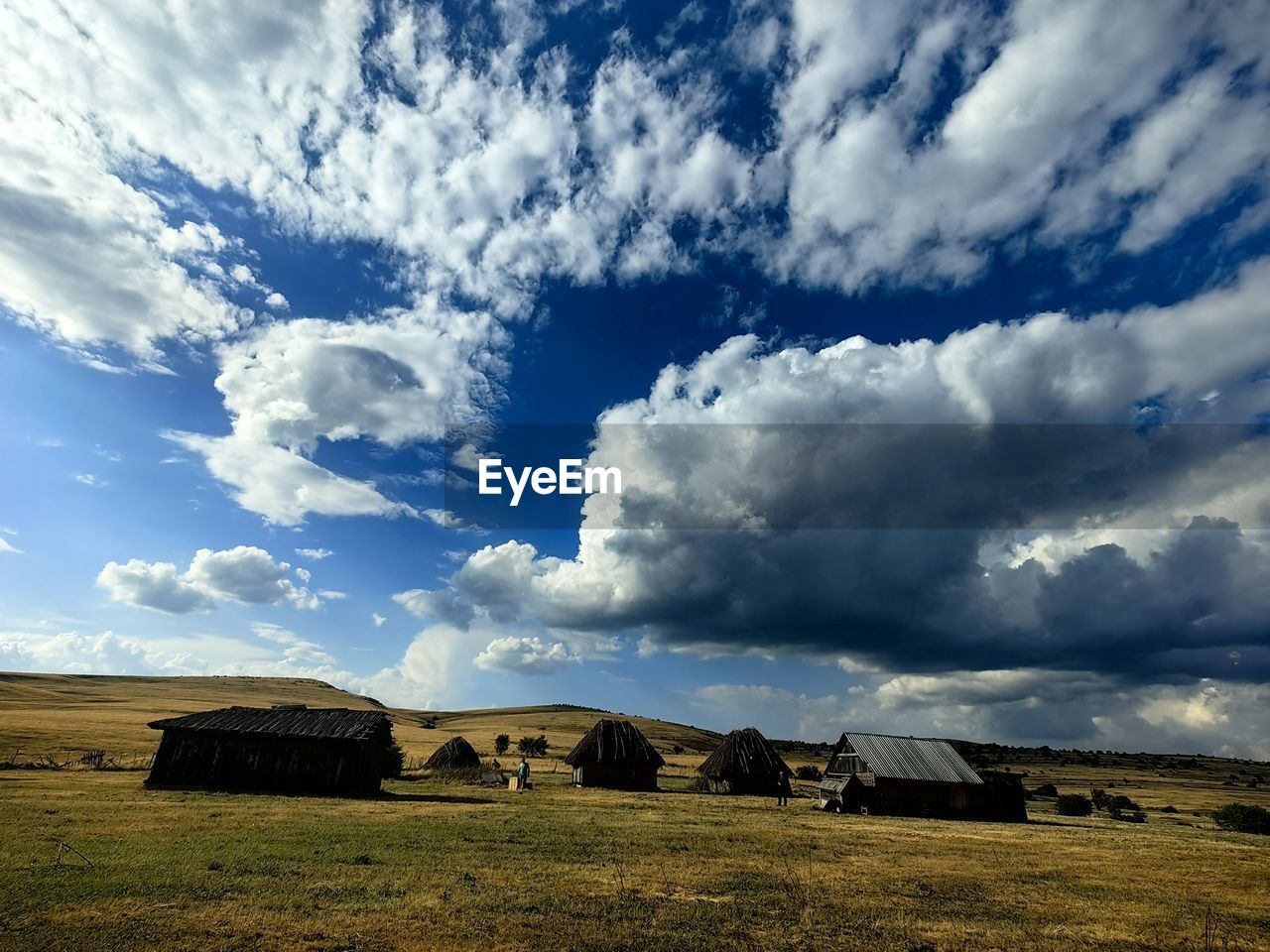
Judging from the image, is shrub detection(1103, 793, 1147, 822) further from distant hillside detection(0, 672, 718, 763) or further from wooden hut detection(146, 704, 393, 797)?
distant hillside detection(0, 672, 718, 763)

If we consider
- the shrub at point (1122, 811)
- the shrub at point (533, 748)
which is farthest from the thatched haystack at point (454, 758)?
the shrub at point (1122, 811)

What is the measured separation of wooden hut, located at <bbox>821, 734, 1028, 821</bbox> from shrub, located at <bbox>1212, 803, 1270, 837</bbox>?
43.5 feet

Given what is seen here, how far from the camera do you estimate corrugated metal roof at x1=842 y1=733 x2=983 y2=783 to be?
4662cm

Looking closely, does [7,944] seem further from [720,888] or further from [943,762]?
[943,762]

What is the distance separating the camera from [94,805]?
82.1ft

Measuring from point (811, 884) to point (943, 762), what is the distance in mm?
37418

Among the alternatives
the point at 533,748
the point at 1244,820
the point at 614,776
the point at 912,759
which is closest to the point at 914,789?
the point at 912,759

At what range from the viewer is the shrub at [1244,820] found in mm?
44781

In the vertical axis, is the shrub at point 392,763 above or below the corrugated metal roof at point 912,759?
below

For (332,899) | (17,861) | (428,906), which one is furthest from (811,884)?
(17,861)

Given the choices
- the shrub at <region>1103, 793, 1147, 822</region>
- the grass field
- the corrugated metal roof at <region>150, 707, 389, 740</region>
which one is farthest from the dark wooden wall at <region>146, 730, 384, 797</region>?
the shrub at <region>1103, 793, 1147, 822</region>

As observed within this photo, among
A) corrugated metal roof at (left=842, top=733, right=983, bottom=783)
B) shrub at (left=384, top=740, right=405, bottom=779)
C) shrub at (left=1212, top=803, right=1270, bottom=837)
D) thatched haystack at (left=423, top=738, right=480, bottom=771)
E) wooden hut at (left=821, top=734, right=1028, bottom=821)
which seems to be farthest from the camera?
thatched haystack at (left=423, top=738, right=480, bottom=771)

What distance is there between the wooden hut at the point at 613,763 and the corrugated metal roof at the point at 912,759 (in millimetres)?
15703

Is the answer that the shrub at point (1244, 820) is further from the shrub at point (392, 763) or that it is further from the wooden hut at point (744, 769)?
the shrub at point (392, 763)
